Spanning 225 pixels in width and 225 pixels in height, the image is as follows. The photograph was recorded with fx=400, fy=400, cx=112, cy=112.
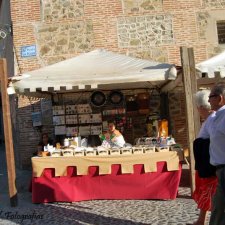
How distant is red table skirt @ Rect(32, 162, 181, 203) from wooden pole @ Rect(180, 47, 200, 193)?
47 cm

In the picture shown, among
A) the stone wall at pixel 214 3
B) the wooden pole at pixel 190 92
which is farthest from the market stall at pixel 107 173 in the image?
the stone wall at pixel 214 3

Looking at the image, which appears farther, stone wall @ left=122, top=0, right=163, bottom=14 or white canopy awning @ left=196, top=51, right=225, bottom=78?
stone wall @ left=122, top=0, right=163, bottom=14

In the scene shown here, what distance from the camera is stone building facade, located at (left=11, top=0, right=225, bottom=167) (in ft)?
34.7

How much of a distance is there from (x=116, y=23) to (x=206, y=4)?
2.46 m

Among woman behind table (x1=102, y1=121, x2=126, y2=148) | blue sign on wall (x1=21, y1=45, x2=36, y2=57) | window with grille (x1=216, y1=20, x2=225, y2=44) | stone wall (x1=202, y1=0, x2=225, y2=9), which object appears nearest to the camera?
woman behind table (x1=102, y1=121, x2=126, y2=148)

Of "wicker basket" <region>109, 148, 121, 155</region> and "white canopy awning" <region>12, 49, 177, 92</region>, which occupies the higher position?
"white canopy awning" <region>12, 49, 177, 92</region>

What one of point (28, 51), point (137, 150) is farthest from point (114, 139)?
point (28, 51)

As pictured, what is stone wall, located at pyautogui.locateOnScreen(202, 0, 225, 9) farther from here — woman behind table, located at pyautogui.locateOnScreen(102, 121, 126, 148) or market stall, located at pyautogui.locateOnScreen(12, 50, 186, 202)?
woman behind table, located at pyautogui.locateOnScreen(102, 121, 126, 148)

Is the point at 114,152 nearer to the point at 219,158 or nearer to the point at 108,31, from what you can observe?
the point at 219,158

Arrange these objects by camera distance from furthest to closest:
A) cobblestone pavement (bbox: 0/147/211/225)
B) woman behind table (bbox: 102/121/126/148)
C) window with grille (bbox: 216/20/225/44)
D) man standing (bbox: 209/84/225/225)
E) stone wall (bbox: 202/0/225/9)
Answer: window with grille (bbox: 216/20/225/44)
stone wall (bbox: 202/0/225/9)
woman behind table (bbox: 102/121/126/148)
cobblestone pavement (bbox: 0/147/211/225)
man standing (bbox: 209/84/225/225)

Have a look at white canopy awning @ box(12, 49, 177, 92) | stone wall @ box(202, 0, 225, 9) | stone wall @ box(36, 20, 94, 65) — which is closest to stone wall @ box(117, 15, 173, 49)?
stone wall @ box(36, 20, 94, 65)

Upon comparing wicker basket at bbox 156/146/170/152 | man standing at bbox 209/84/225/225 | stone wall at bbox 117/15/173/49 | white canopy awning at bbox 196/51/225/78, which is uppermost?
stone wall at bbox 117/15/173/49

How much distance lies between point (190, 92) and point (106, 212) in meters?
2.33

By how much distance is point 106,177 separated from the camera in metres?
6.54
